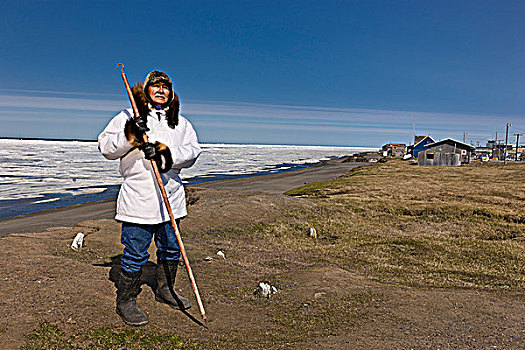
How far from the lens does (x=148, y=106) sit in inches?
174

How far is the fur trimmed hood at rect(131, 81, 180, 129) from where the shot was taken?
169 inches

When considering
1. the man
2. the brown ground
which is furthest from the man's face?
the brown ground

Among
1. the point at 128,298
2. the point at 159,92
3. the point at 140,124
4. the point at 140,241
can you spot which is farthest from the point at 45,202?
the point at 140,124

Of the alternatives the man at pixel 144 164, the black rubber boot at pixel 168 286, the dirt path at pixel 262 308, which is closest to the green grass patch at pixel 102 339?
the dirt path at pixel 262 308

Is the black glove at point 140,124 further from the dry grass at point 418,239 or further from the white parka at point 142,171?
the dry grass at point 418,239

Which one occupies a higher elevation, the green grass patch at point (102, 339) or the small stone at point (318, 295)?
the green grass patch at point (102, 339)

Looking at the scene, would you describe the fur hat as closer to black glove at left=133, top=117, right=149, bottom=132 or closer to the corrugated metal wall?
black glove at left=133, top=117, right=149, bottom=132

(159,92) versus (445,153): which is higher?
(159,92)

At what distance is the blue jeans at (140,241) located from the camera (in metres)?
4.32

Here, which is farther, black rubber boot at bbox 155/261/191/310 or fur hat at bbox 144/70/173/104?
black rubber boot at bbox 155/261/191/310

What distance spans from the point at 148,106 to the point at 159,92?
0.22 m

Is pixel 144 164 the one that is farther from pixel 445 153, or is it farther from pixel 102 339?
pixel 445 153

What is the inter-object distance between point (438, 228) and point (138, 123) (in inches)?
503

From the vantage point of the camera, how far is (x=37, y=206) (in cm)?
2214
